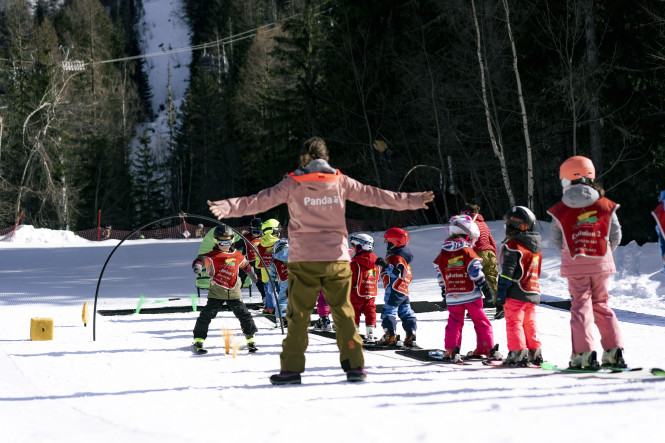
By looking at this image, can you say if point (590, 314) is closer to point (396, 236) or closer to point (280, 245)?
point (396, 236)

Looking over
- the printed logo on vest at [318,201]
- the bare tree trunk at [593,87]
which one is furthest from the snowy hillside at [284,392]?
the bare tree trunk at [593,87]

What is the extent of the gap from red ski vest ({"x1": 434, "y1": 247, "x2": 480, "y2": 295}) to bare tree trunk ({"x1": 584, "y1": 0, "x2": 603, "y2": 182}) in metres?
14.5

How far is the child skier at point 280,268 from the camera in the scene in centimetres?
1055

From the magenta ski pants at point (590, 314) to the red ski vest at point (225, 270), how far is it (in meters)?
3.89

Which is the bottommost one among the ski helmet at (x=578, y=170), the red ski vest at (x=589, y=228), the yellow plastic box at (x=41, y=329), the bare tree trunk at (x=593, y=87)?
the yellow plastic box at (x=41, y=329)

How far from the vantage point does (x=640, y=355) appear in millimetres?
7746

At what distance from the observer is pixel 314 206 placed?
19.7 ft

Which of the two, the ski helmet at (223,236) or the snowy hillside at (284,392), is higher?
the ski helmet at (223,236)

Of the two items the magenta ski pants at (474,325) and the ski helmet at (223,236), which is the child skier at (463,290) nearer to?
the magenta ski pants at (474,325)

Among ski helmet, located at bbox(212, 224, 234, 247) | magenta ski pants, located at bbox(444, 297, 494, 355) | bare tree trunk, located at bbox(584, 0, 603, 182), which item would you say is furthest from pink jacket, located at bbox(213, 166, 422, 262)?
bare tree trunk, located at bbox(584, 0, 603, 182)

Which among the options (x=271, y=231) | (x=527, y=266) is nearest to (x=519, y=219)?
(x=527, y=266)

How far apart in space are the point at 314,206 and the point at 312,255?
1.35ft

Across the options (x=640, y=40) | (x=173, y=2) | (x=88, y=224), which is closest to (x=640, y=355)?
(x=640, y=40)

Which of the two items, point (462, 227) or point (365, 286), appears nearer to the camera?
point (462, 227)
